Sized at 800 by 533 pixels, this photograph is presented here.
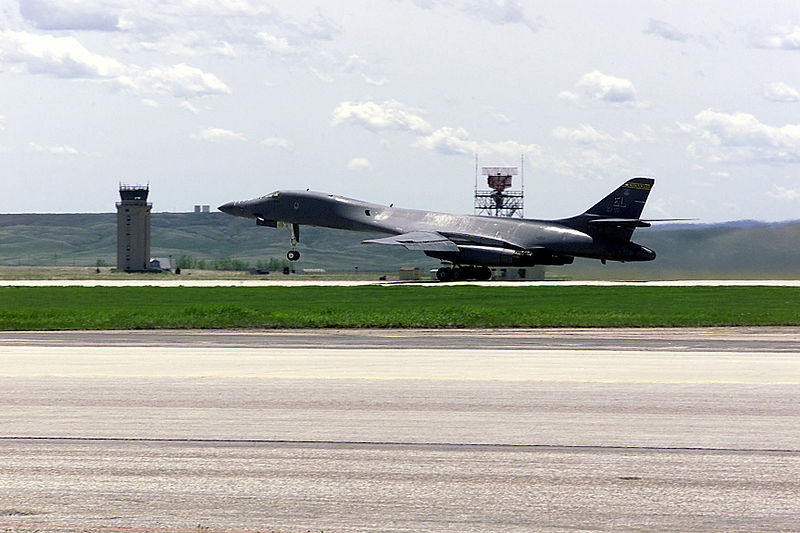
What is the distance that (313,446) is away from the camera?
1116cm

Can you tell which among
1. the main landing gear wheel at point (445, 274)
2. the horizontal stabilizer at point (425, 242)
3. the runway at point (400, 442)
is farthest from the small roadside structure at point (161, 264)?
the runway at point (400, 442)

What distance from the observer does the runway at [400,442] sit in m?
8.59

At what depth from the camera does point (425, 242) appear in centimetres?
6388

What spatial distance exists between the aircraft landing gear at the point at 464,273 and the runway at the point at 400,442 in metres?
46.5

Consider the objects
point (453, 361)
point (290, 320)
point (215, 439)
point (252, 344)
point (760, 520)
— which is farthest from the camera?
point (290, 320)

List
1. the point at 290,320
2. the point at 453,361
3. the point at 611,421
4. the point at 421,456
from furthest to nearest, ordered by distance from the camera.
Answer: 1. the point at 290,320
2. the point at 453,361
3. the point at 611,421
4. the point at 421,456

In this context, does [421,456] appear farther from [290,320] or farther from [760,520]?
[290,320]

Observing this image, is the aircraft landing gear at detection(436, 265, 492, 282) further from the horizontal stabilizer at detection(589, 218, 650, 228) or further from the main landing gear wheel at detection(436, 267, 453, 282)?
the horizontal stabilizer at detection(589, 218, 650, 228)

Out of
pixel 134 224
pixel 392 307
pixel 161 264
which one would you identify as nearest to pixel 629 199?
pixel 392 307

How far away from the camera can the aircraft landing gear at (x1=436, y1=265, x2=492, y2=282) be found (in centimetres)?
6731

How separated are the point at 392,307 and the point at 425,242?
24.4 meters

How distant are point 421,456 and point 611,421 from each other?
3317mm

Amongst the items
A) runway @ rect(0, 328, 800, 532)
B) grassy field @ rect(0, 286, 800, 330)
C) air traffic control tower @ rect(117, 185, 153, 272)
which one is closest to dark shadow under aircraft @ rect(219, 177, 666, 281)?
grassy field @ rect(0, 286, 800, 330)

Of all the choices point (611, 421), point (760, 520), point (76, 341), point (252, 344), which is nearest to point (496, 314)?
point (252, 344)
